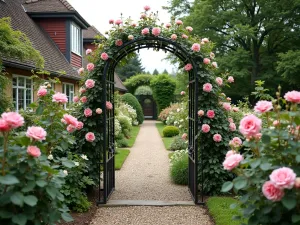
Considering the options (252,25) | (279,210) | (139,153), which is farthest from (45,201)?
(252,25)

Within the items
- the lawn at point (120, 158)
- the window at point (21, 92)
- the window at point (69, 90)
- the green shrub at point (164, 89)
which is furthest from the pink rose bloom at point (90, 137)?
the green shrub at point (164, 89)

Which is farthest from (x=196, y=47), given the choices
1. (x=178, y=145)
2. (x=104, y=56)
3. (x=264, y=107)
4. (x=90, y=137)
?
(x=178, y=145)

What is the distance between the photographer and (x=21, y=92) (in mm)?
11070

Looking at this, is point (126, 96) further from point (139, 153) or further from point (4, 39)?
point (4, 39)

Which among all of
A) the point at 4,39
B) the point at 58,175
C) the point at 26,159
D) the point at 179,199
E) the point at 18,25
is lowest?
the point at 179,199

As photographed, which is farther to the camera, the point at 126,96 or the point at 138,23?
the point at 126,96

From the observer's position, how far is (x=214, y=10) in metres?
26.0

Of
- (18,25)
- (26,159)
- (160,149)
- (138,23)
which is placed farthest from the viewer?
(160,149)

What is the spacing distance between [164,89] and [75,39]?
45.4 ft

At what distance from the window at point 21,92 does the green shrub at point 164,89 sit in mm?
18822

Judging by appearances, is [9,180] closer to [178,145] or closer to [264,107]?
[264,107]

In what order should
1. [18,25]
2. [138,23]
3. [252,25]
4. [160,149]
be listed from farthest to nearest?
[252,25]
[160,149]
[18,25]
[138,23]

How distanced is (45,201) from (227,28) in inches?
996

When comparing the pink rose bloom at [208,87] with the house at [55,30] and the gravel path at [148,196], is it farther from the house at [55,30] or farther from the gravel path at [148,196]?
the house at [55,30]
